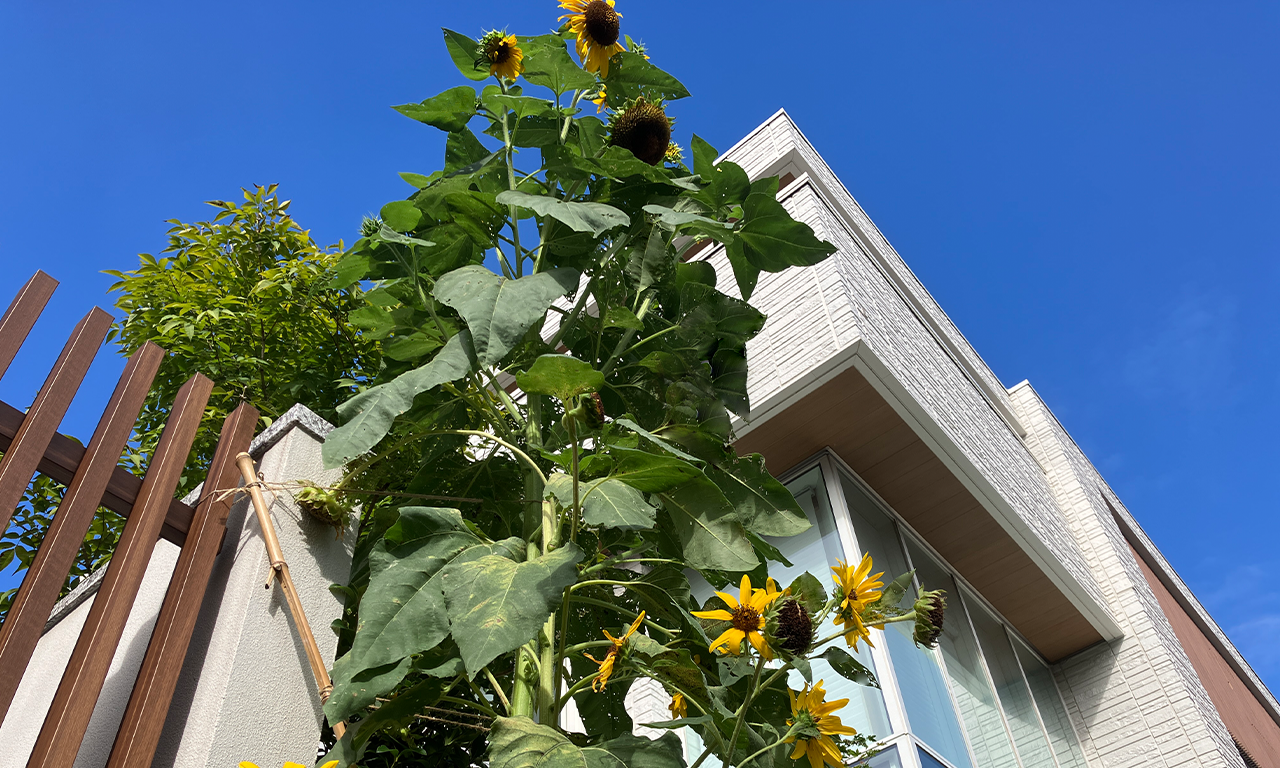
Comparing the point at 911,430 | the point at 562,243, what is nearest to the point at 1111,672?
the point at 911,430

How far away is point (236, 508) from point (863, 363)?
3.27 meters

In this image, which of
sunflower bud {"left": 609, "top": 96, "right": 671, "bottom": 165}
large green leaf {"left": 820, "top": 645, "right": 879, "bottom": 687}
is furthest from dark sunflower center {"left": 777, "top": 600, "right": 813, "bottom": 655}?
sunflower bud {"left": 609, "top": 96, "right": 671, "bottom": 165}

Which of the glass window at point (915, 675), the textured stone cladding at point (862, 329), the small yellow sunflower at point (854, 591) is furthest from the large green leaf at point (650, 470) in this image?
the textured stone cladding at point (862, 329)

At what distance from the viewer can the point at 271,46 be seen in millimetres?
7477

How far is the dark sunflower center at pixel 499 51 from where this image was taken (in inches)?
71.8

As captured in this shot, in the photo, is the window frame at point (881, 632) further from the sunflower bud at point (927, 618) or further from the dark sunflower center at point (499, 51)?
the dark sunflower center at point (499, 51)

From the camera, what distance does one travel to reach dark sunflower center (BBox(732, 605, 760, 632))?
4.05 feet

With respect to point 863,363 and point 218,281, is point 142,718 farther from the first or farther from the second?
point 863,363

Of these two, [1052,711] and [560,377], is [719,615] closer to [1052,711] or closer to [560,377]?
[560,377]

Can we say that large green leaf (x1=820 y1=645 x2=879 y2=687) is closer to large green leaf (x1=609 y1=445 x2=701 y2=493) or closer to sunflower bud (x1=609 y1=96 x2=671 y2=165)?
large green leaf (x1=609 y1=445 x2=701 y2=493)

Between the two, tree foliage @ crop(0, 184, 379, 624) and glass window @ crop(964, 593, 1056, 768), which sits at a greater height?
tree foliage @ crop(0, 184, 379, 624)

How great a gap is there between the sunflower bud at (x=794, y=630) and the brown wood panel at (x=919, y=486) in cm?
332

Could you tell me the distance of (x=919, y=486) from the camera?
4992 millimetres

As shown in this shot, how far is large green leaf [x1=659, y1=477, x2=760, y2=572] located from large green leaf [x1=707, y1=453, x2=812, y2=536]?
0.49 ft
